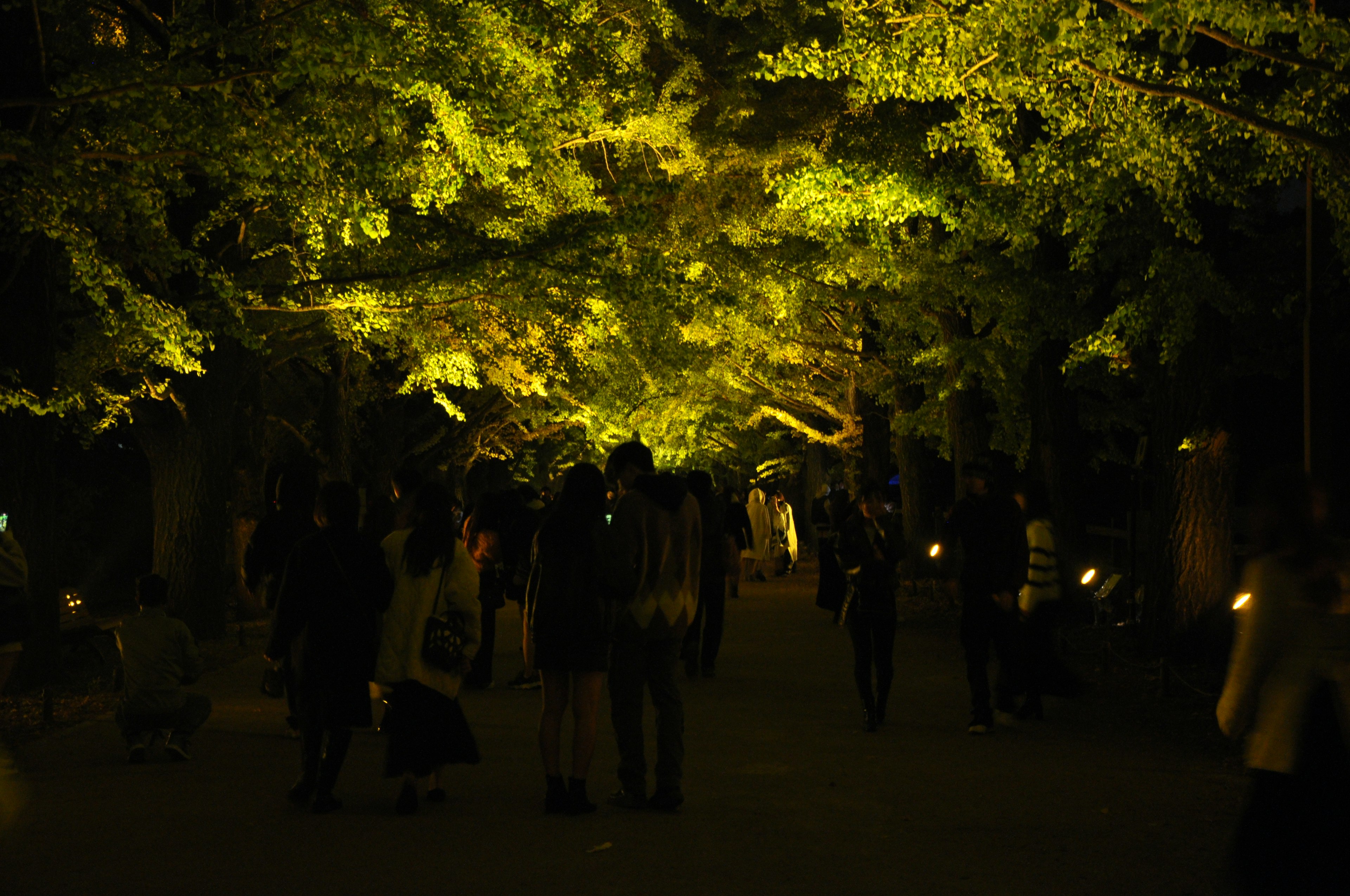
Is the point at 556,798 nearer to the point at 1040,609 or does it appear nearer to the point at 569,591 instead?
the point at 569,591

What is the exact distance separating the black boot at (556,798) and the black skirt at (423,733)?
0.45 m

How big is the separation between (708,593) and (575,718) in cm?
619

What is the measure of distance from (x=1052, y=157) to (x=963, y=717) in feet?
15.7

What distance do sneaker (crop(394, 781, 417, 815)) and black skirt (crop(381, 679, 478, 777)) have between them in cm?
8

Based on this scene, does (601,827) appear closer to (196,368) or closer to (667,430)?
(196,368)

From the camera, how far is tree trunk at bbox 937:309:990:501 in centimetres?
2066

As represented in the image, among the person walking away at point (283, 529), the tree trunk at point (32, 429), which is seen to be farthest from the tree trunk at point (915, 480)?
the person walking away at point (283, 529)

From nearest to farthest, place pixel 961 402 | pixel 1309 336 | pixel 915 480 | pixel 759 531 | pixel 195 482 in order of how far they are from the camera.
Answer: pixel 1309 336 → pixel 195 482 → pixel 961 402 → pixel 915 480 → pixel 759 531

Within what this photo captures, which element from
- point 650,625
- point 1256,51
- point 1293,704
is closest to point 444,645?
point 650,625

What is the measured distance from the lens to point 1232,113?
9258mm

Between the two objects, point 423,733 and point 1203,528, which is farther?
point 1203,528

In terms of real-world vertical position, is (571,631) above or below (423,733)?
above

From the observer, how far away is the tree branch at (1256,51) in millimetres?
8906

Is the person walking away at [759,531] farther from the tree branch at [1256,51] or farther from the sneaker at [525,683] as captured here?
the tree branch at [1256,51]
